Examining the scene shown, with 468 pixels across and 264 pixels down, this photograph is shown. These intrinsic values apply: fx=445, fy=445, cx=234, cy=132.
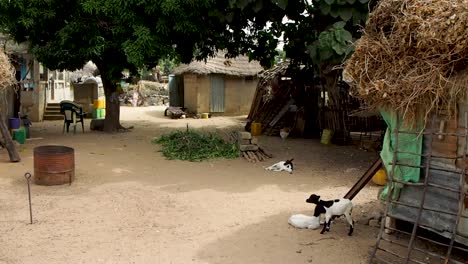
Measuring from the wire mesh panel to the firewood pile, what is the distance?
18.3 ft

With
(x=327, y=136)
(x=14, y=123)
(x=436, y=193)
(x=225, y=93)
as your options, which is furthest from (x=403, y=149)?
(x=225, y=93)

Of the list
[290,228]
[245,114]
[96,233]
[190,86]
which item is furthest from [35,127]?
[290,228]

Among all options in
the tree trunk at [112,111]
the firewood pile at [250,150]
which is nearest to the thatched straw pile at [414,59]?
the firewood pile at [250,150]

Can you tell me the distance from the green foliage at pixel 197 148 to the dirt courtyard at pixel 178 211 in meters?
0.42

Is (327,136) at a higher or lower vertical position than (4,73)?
lower

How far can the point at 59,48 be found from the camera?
1249 centimetres

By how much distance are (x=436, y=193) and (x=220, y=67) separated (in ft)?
60.2

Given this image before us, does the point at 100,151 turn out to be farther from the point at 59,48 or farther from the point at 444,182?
the point at 444,182

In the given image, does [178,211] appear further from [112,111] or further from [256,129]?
[112,111]

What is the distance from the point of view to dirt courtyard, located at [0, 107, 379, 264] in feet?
16.8

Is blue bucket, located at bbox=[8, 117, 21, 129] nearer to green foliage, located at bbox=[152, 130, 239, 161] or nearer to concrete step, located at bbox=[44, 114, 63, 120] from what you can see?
green foliage, located at bbox=[152, 130, 239, 161]

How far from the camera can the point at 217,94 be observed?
74.8 feet

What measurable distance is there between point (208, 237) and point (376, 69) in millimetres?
2876

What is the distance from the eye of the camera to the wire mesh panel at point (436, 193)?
4383mm
